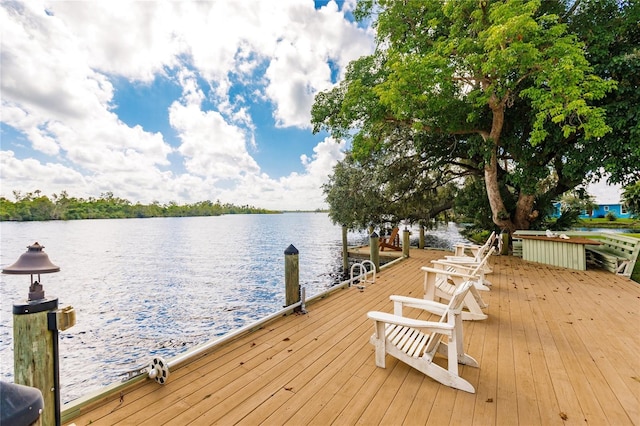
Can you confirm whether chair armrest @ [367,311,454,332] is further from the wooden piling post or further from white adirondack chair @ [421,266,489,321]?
the wooden piling post

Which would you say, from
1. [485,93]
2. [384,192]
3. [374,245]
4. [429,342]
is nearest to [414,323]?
[429,342]

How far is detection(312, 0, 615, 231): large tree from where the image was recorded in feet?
23.2

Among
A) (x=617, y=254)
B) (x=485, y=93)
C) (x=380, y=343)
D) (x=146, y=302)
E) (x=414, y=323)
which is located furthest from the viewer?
(x=146, y=302)

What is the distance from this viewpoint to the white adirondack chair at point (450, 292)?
12.9ft

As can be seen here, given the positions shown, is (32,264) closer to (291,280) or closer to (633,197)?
(291,280)

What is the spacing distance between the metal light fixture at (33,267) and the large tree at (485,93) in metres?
8.30

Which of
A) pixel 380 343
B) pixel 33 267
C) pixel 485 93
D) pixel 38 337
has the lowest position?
pixel 380 343

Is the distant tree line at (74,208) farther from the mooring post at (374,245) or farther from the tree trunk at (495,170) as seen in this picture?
the tree trunk at (495,170)

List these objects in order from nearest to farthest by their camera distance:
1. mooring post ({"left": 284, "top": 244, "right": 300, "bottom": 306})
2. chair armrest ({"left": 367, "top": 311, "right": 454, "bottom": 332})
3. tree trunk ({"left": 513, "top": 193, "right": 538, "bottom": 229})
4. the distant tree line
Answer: chair armrest ({"left": 367, "top": 311, "right": 454, "bottom": 332})
mooring post ({"left": 284, "top": 244, "right": 300, "bottom": 306})
tree trunk ({"left": 513, "top": 193, "right": 538, "bottom": 229})
the distant tree line

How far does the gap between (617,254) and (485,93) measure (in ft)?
17.8

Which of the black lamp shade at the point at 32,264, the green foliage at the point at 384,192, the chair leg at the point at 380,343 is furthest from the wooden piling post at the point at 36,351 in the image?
the green foliage at the point at 384,192

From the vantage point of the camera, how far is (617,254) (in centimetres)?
707

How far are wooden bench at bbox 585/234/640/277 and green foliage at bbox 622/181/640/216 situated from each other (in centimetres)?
1802

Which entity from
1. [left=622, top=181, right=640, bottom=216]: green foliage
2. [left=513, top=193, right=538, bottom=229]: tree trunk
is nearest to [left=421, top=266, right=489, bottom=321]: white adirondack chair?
[left=513, top=193, right=538, bottom=229]: tree trunk
